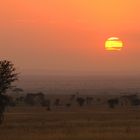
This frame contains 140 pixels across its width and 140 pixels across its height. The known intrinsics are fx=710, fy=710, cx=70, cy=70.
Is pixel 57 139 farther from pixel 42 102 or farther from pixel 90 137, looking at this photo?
pixel 42 102

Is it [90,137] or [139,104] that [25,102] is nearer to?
[139,104]

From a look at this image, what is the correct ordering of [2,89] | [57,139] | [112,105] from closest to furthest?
[57,139] → [2,89] → [112,105]

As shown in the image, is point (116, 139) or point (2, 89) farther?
point (2, 89)

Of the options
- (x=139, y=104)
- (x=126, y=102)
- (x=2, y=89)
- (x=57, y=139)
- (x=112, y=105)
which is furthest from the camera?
(x=126, y=102)

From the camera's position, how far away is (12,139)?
37.0 meters

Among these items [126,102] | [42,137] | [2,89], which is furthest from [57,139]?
[126,102]

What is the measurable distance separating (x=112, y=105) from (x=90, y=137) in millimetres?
66500

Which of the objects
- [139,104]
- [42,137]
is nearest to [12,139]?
[42,137]

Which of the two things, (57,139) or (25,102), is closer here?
(57,139)

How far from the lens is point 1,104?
58781 millimetres

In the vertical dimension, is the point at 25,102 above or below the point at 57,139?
above

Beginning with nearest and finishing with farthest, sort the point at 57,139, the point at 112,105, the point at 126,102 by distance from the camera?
Answer: the point at 57,139
the point at 112,105
the point at 126,102

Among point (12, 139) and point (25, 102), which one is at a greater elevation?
point (25, 102)

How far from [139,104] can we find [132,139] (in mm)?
77648
